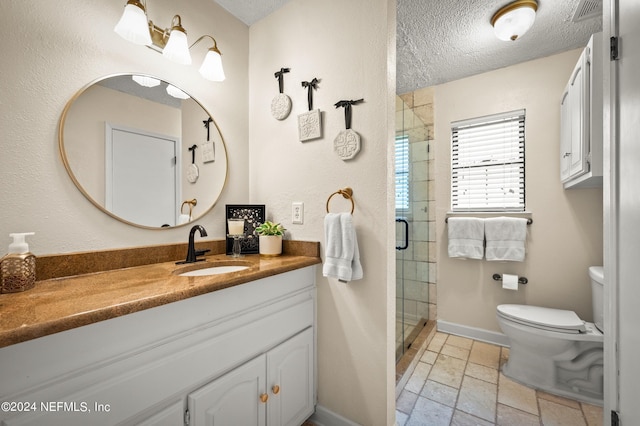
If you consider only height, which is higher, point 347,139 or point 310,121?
point 310,121

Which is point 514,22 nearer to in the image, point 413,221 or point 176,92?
point 413,221

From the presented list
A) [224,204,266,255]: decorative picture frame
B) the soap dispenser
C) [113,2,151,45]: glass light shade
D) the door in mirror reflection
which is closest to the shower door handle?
[224,204,266,255]: decorative picture frame

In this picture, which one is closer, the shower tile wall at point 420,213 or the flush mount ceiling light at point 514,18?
the flush mount ceiling light at point 514,18

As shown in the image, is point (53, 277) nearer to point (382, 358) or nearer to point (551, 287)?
point (382, 358)

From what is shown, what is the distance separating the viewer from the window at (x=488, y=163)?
7.62ft

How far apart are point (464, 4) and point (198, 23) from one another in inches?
63.2

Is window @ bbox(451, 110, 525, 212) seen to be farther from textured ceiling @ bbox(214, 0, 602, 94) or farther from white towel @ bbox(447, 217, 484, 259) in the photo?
textured ceiling @ bbox(214, 0, 602, 94)

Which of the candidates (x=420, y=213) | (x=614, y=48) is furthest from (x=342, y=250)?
(x=420, y=213)

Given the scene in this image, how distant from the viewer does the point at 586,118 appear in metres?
1.57

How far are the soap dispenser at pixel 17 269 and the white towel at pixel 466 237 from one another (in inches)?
106

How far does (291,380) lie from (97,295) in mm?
932

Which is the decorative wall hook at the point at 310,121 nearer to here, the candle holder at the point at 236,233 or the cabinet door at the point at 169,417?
the candle holder at the point at 236,233

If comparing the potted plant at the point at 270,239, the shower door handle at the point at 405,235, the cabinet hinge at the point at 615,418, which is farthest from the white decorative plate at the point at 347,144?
the cabinet hinge at the point at 615,418

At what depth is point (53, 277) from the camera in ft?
3.39
